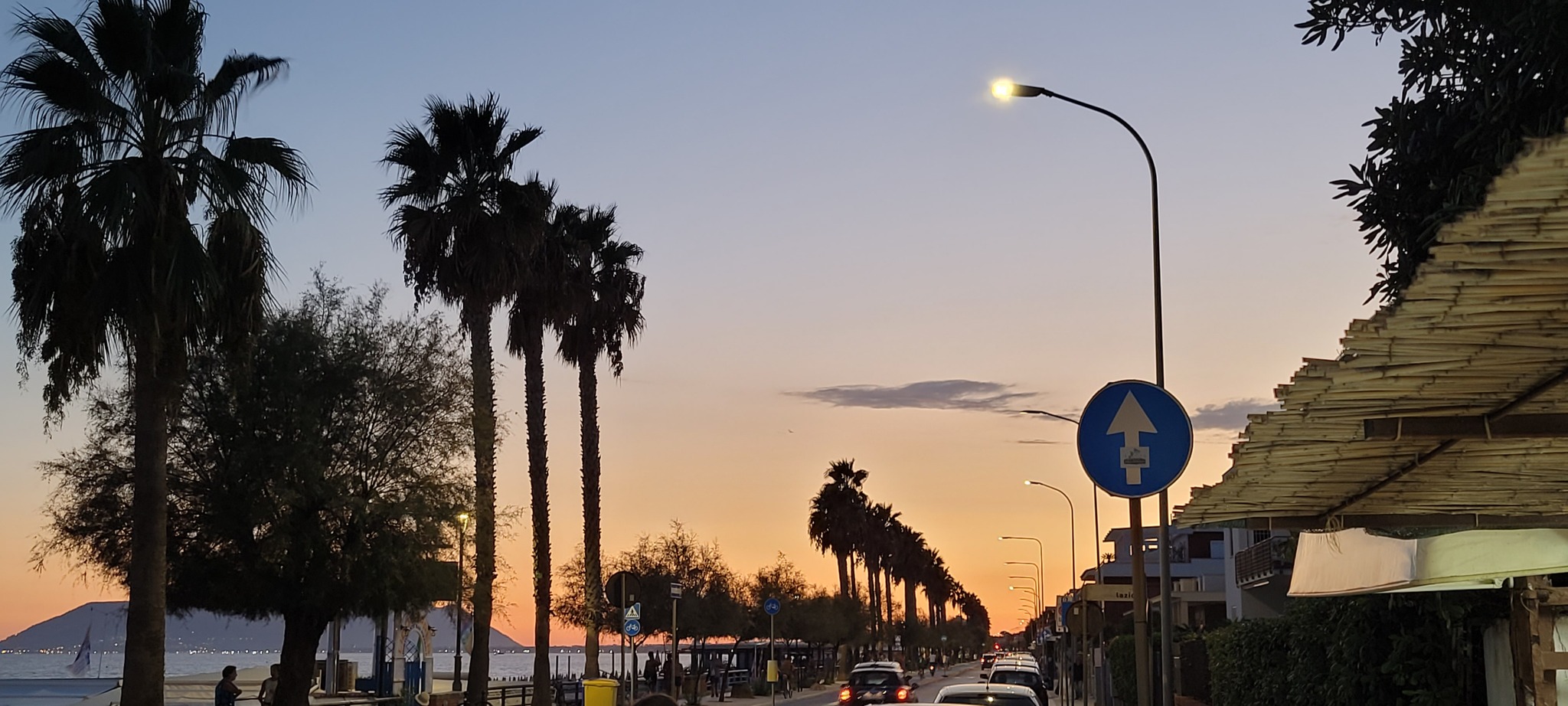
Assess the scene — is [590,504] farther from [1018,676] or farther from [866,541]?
[866,541]

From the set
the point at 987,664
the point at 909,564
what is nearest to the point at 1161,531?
the point at 987,664

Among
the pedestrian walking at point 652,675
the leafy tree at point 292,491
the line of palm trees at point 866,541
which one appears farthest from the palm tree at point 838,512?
the leafy tree at point 292,491

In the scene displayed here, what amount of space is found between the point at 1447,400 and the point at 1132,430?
11.8 ft

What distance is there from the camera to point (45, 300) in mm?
22469

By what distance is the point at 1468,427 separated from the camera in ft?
20.0

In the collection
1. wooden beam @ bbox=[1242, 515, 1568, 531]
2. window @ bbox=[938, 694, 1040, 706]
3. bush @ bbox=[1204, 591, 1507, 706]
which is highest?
wooden beam @ bbox=[1242, 515, 1568, 531]

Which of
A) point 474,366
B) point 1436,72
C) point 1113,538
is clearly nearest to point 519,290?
point 474,366

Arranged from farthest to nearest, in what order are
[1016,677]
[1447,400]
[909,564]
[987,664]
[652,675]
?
[909,564], [987,664], [652,675], [1016,677], [1447,400]

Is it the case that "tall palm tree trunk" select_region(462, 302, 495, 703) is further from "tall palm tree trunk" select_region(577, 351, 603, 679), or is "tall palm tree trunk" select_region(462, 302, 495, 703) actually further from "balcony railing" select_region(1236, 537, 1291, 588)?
"balcony railing" select_region(1236, 537, 1291, 588)

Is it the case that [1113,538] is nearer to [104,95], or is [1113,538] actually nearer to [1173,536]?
[1173,536]

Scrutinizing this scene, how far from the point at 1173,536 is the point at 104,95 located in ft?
289

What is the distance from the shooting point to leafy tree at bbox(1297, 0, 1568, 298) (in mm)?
9117

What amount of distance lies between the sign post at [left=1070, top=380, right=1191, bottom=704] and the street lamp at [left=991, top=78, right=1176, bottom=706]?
1114 mm

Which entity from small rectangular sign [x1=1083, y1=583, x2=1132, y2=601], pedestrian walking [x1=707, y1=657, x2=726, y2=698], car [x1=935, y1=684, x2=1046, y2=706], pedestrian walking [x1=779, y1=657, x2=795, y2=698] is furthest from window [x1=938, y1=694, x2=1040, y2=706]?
pedestrian walking [x1=779, y1=657, x2=795, y2=698]
